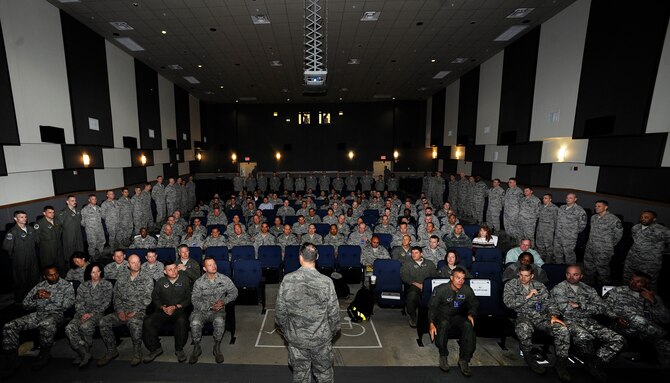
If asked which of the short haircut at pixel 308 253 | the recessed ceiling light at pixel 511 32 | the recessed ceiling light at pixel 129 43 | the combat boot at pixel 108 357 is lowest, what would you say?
the combat boot at pixel 108 357

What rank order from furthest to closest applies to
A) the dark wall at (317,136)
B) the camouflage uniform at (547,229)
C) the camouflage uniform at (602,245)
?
1. the dark wall at (317,136)
2. the camouflage uniform at (547,229)
3. the camouflage uniform at (602,245)

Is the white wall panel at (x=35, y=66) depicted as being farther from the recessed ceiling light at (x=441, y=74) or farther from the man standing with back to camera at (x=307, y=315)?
the recessed ceiling light at (x=441, y=74)

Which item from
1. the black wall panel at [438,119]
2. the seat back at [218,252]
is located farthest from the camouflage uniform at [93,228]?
the black wall panel at [438,119]

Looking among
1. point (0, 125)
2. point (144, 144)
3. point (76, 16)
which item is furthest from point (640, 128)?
point (144, 144)

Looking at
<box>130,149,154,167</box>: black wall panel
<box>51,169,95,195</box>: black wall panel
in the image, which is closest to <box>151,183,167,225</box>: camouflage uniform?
<box>130,149,154,167</box>: black wall panel

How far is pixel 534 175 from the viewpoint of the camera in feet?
31.9

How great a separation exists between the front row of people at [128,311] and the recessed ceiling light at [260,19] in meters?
7.34

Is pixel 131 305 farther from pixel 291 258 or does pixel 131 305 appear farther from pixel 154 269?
pixel 291 258

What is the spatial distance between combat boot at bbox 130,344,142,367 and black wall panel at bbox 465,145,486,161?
44.9ft

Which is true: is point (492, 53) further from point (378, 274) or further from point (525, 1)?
point (378, 274)

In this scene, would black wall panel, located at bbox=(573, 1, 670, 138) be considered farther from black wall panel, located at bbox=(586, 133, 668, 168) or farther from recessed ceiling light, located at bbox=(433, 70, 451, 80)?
recessed ceiling light, located at bbox=(433, 70, 451, 80)

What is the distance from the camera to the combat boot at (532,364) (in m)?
3.82

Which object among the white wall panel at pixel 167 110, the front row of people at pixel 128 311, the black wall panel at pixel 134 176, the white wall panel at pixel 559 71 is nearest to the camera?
the front row of people at pixel 128 311

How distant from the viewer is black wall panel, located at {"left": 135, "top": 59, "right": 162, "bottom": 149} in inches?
491
